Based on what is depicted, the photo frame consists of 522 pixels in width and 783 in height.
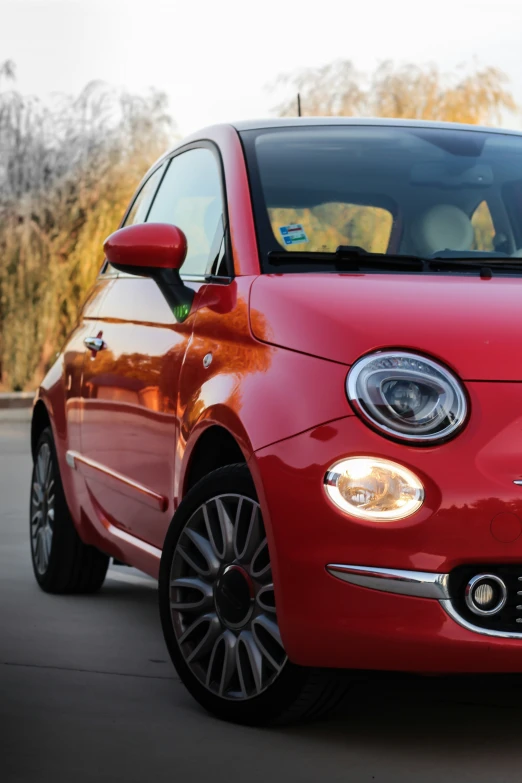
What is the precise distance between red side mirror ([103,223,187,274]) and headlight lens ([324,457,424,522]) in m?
1.19

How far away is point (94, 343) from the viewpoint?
18.4ft

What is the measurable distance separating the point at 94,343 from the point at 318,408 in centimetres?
209

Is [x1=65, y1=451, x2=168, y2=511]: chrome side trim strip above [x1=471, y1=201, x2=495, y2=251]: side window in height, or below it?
below

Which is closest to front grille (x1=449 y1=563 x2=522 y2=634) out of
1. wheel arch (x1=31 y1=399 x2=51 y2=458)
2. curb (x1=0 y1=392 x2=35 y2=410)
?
wheel arch (x1=31 y1=399 x2=51 y2=458)

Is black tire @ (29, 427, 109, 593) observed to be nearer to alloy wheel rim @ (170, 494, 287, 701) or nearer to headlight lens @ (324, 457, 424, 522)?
alloy wheel rim @ (170, 494, 287, 701)

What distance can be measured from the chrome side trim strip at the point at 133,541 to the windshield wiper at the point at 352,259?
3.34 feet

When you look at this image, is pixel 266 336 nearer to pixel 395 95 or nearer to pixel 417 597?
pixel 417 597

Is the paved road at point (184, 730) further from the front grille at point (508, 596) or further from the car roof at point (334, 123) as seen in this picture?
the car roof at point (334, 123)

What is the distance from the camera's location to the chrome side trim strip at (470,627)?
3596 millimetres

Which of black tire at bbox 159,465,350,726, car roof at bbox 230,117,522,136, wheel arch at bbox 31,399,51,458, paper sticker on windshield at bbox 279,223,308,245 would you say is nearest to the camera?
black tire at bbox 159,465,350,726

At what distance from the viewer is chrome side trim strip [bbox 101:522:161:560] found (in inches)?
191

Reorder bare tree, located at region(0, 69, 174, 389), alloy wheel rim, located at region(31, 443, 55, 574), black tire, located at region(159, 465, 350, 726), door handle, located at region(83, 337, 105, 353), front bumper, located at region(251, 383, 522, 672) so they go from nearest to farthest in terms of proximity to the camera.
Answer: front bumper, located at region(251, 383, 522, 672) → black tire, located at region(159, 465, 350, 726) → door handle, located at region(83, 337, 105, 353) → alloy wheel rim, located at region(31, 443, 55, 574) → bare tree, located at region(0, 69, 174, 389)

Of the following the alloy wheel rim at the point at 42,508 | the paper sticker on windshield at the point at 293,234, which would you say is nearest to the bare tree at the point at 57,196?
the alloy wheel rim at the point at 42,508

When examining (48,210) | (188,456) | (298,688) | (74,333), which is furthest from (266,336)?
(48,210)
